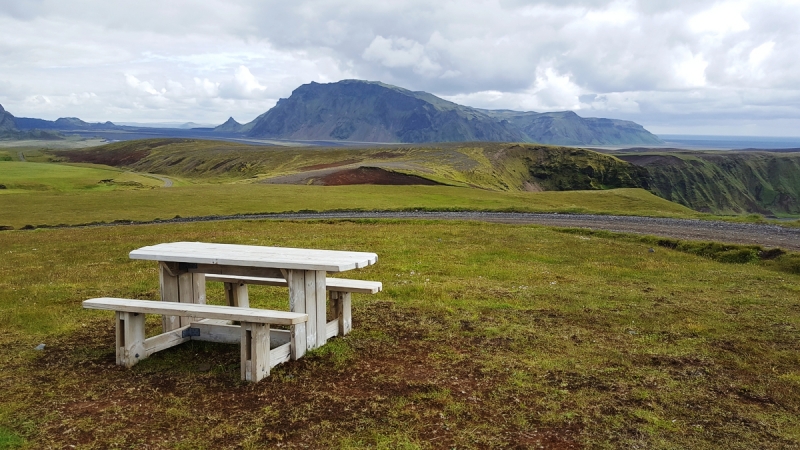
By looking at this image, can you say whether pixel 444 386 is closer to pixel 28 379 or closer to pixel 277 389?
pixel 277 389

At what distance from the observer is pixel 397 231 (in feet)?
92.9

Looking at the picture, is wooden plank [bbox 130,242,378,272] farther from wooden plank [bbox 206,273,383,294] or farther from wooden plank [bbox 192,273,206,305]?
wooden plank [bbox 206,273,383,294]

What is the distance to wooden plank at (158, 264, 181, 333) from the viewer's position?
10414mm

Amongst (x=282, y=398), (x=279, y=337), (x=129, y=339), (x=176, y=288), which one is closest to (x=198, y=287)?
(x=176, y=288)

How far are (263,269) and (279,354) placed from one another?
1.56 m

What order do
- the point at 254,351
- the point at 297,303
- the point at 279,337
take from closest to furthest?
the point at 254,351
the point at 297,303
the point at 279,337

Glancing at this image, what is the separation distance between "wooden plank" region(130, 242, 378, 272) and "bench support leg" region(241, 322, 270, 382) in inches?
43.0

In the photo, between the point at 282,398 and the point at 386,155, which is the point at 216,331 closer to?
the point at 282,398

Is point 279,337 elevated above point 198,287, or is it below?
below

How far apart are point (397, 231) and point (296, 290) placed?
18.8 metres

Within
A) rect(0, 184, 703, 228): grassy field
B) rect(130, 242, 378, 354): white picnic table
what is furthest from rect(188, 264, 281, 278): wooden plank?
rect(0, 184, 703, 228): grassy field

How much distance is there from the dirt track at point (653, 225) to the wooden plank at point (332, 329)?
20.4 meters

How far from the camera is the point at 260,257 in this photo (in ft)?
31.8

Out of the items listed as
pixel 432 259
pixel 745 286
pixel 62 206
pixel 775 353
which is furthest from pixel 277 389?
pixel 62 206
